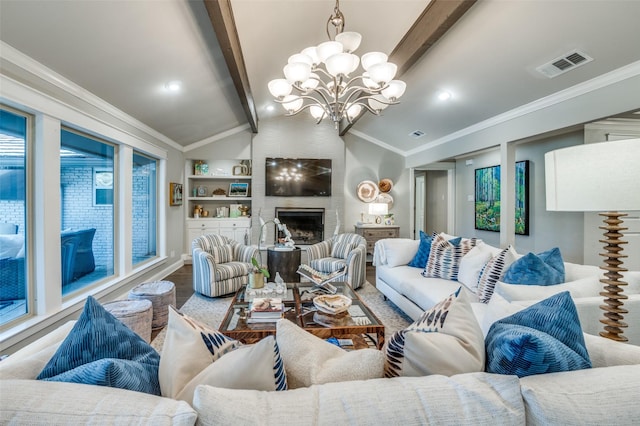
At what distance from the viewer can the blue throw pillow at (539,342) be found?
2.74ft

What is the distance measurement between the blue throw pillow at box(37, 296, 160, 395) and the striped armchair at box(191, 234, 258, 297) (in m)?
2.92

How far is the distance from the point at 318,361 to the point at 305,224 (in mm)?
5577

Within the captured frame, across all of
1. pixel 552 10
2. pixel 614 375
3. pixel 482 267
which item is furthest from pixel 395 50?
pixel 614 375

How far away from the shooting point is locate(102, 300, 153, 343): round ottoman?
2420 millimetres

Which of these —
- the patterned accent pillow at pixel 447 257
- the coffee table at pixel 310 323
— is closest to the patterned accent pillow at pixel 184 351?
the coffee table at pixel 310 323

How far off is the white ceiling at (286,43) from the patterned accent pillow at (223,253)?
1.96m

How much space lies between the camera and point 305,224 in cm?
647

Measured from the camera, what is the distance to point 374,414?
72 cm

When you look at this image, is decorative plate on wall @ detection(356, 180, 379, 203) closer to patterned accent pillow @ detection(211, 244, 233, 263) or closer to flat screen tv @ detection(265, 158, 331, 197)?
flat screen tv @ detection(265, 158, 331, 197)

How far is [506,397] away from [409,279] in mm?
2498

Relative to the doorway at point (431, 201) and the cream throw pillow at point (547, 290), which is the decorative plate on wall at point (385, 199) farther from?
the cream throw pillow at point (547, 290)

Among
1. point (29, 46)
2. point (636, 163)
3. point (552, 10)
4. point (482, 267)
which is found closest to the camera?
point (636, 163)

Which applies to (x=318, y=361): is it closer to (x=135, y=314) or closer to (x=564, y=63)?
(x=135, y=314)

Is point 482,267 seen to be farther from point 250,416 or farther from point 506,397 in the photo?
point 250,416
